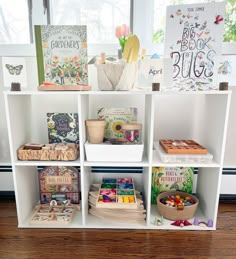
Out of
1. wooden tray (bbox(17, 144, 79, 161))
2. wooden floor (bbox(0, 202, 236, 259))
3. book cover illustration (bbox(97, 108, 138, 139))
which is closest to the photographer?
wooden floor (bbox(0, 202, 236, 259))

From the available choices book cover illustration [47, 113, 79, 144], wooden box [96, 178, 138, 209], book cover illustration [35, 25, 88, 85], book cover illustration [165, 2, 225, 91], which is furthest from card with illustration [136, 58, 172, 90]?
wooden box [96, 178, 138, 209]

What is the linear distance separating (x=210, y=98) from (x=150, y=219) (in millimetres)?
651

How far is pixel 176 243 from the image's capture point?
973mm

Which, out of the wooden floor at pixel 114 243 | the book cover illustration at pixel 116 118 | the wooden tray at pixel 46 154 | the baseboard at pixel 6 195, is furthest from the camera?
the baseboard at pixel 6 195

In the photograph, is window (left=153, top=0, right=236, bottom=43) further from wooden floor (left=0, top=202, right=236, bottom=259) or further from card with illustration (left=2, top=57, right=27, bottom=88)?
wooden floor (left=0, top=202, right=236, bottom=259)

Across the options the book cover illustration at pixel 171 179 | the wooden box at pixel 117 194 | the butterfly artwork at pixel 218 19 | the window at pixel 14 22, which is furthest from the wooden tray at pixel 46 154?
the butterfly artwork at pixel 218 19

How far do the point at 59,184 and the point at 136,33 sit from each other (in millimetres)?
902

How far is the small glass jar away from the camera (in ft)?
3.35

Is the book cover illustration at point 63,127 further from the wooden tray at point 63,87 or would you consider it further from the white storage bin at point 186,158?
the white storage bin at point 186,158

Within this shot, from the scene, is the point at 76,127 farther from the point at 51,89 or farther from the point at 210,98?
the point at 210,98

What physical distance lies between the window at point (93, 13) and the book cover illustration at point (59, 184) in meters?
0.76

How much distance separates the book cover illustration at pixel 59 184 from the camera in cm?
120

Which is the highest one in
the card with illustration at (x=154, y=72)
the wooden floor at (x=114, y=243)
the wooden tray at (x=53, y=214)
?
the card with illustration at (x=154, y=72)

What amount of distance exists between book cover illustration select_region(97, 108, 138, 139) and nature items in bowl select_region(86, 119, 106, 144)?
0.10m
